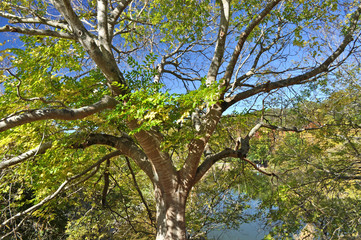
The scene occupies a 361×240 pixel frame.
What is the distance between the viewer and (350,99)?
4.97 meters

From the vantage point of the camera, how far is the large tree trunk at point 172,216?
3.69 metres

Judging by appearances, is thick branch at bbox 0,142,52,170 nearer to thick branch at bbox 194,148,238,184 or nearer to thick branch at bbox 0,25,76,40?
thick branch at bbox 0,25,76,40

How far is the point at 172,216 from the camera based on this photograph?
377cm

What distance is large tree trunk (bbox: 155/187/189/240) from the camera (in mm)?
3689

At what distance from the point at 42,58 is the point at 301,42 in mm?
5557

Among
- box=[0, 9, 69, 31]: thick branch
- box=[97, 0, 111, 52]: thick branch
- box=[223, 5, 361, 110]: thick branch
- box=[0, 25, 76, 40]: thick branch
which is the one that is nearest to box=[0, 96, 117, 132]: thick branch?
box=[97, 0, 111, 52]: thick branch

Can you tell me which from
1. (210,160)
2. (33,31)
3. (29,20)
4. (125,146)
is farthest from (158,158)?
(29,20)

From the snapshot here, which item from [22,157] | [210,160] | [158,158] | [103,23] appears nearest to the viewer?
[22,157]

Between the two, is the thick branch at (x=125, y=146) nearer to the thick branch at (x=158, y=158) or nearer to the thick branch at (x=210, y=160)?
the thick branch at (x=158, y=158)

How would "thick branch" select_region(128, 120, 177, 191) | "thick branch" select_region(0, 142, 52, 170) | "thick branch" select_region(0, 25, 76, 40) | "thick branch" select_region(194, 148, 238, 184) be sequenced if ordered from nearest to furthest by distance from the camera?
1. "thick branch" select_region(0, 142, 52, 170)
2. "thick branch" select_region(0, 25, 76, 40)
3. "thick branch" select_region(128, 120, 177, 191)
4. "thick branch" select_region(194, 148, 238, 184)

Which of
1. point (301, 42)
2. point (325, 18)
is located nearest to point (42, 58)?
point (301, 42)

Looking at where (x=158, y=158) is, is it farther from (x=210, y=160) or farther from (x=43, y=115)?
(x=43, y=115)

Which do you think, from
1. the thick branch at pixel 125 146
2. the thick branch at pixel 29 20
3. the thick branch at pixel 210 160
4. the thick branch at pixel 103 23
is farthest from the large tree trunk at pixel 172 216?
the thick branch at pixel 29 20

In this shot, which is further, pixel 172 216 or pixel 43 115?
pixel 172 216
